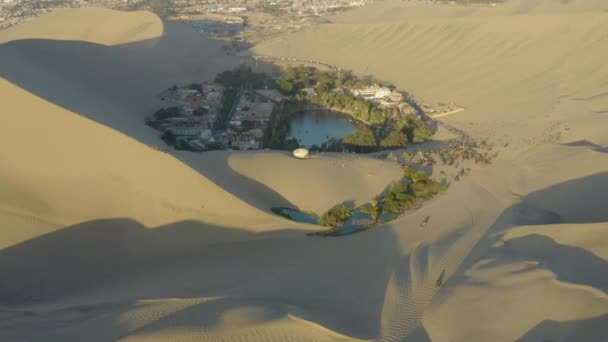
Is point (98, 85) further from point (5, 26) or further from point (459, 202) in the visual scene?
point (5, 26)

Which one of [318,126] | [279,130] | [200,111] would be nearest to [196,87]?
[200,111]

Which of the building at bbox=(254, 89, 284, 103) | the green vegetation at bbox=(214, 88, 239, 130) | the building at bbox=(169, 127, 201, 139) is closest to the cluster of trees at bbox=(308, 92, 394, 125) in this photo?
the building at bbox=(254, 89, 284, 103)

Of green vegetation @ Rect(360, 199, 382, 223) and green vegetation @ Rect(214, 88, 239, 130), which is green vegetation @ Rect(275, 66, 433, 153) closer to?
green vegetation @ Rect(214, 88, 239, 130)

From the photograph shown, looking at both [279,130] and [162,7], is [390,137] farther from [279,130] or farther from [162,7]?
[162,7]

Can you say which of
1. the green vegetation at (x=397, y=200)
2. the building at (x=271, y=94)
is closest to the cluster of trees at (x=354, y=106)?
the building at (x=271, y=94)

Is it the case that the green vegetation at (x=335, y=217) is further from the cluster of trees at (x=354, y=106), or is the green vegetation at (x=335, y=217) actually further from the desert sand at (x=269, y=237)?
the cluster of trees at (x=354, y=106)

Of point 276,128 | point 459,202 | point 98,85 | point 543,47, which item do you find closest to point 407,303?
point 459,202
